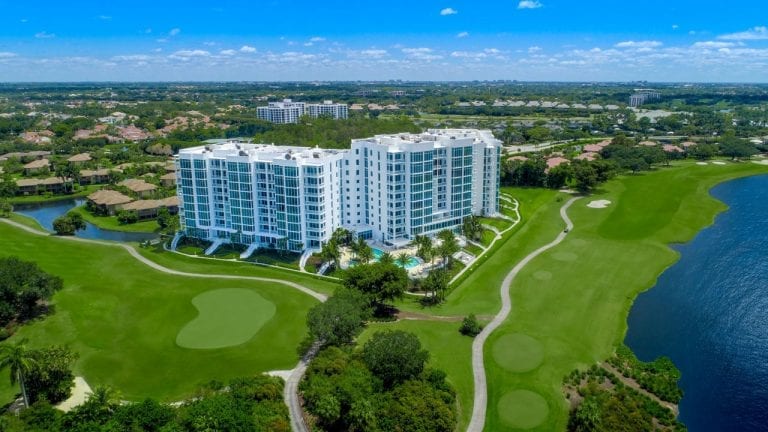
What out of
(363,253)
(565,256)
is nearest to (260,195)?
(363,253)

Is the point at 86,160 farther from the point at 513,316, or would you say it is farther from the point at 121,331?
the point at 513,316

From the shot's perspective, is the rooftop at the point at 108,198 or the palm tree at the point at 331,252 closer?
the palm tree at the point at 331,252

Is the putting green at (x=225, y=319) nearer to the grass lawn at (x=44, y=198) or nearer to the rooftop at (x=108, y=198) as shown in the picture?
the rooftop at (x=108, y=198)

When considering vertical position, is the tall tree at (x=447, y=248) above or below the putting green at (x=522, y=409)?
above

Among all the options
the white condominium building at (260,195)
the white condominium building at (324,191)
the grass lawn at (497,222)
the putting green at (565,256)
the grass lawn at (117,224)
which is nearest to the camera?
the white condominium building at (260,195)

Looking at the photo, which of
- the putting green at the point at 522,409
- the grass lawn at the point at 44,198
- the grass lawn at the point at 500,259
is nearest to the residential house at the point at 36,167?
the grass lawn at the point at 44,198

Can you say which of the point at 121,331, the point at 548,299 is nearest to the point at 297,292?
the point at 121,331

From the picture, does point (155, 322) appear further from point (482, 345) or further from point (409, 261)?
point (482, 345)

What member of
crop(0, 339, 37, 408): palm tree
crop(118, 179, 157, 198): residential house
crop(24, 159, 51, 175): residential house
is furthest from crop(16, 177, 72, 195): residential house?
crop(0, 339, 37, 408): palm tree
